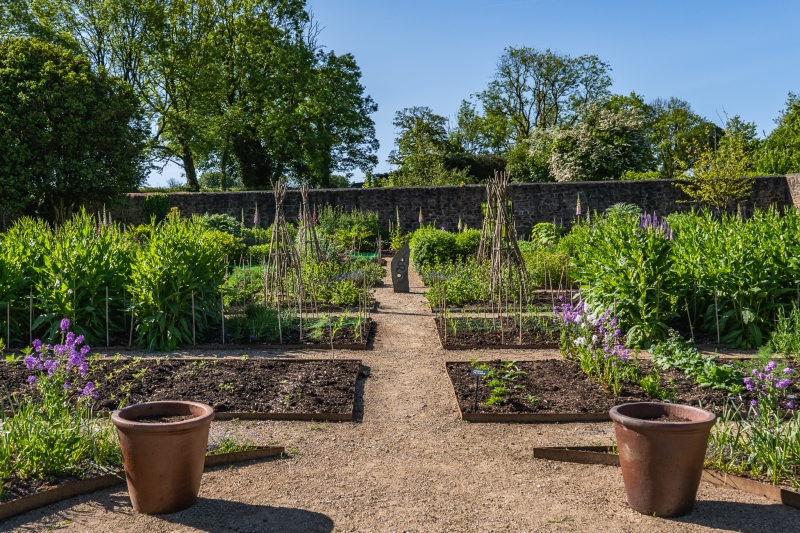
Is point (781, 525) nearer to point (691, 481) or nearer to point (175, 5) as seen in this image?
point (691, 481)

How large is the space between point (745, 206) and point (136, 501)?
19.9 m

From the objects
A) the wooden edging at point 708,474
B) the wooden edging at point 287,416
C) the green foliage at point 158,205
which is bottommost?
the wooden edging at point 708,474

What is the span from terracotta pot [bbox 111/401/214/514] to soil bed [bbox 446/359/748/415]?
2.22m

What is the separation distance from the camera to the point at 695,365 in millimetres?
5758

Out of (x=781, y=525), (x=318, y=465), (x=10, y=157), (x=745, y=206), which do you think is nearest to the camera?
(x=781, y=525)

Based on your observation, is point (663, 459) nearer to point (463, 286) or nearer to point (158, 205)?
point (463, 286)

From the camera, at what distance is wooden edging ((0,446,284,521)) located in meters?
3.38

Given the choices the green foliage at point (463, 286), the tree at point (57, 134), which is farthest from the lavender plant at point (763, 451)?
the tree at point (57, 134)

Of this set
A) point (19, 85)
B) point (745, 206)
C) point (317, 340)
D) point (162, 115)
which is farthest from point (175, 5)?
point (317, 340)

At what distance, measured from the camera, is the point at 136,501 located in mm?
3395

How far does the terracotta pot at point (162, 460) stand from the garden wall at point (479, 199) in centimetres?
1643

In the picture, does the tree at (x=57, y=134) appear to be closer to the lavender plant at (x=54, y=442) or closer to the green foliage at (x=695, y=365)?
the lavender plant at (x=54, y=442)

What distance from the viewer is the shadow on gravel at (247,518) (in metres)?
3.27

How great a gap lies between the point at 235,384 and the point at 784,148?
28.3 meters
